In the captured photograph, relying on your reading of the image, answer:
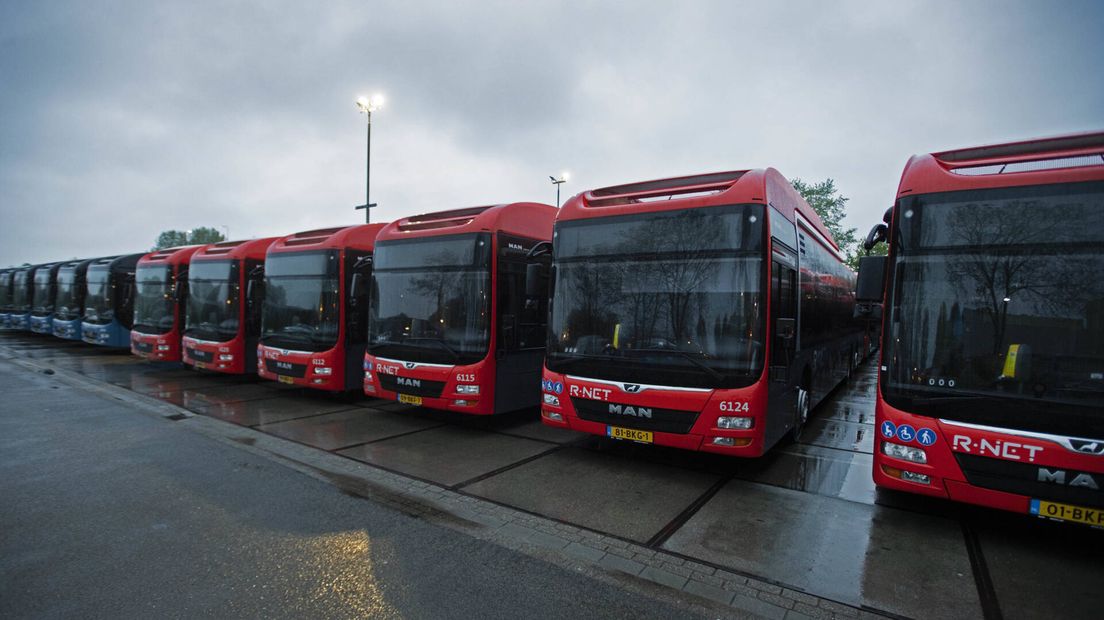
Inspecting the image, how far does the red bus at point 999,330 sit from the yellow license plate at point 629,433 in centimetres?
210

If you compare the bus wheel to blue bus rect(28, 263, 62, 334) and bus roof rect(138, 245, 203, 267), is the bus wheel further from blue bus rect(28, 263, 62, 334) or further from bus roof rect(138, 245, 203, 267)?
blue bus rect(28, 263, 62, 334)

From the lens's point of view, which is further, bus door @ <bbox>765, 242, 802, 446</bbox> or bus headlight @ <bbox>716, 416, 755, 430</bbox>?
bus door @ <bbox>765, 242, 802, 446</bbox>

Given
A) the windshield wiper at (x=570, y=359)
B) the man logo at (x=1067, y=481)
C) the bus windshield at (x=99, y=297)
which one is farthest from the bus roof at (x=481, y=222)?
the bus windshield at (x=99, y=297)

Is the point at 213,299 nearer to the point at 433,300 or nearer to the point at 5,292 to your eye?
the point at 433,300

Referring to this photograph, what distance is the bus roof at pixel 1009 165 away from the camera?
12.9 ft

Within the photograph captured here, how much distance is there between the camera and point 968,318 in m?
4.11

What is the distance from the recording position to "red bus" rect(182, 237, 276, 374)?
442 inches

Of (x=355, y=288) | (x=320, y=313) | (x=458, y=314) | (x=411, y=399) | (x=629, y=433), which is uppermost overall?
(x=355, y=288)

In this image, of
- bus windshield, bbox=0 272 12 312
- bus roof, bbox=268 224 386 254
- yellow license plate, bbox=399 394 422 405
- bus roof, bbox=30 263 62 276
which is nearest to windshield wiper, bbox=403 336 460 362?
yellow license plate, bbox=399 394 422 405

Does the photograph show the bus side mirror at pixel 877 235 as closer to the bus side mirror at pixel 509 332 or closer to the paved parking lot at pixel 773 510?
the paved parking lot at pixel 773 510

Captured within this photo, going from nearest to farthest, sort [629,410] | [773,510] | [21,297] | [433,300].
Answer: [773,510], [629,410], [433,300], [21,297]

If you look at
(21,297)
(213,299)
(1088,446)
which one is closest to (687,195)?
(1088,446)

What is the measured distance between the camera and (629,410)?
18.1 feet

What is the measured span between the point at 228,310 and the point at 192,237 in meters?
119
